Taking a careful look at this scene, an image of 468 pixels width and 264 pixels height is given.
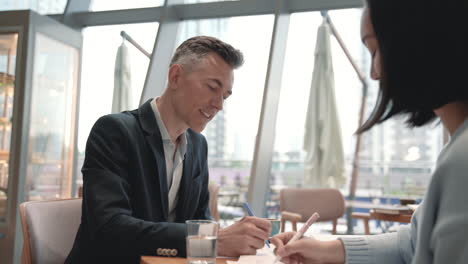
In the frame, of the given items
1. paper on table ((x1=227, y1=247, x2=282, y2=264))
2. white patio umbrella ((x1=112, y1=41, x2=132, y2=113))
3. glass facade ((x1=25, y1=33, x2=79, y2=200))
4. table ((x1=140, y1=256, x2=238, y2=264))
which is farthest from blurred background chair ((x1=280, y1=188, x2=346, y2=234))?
table ((x1=140, y1=256, x2=238, y2=264))

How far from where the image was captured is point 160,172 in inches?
60.8

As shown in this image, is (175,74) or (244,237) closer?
(244,237)

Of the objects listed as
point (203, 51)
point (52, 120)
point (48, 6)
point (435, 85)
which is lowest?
point (435, 85)

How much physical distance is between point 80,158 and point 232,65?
148 inches

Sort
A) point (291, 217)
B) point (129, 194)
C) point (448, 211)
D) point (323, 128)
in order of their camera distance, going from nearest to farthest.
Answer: point (448, 211)
point (129, 194)
point (291, 217)
point (323, 128)

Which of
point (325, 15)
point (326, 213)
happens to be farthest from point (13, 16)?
point (326, 213)

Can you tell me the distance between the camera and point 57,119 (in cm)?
455

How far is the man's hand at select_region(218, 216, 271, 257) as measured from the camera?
Answer: 121cm

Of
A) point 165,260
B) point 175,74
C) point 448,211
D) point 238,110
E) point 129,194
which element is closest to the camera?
point 448,211

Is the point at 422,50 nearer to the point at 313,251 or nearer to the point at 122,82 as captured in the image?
the point at 313,251

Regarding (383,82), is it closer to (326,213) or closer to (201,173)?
(201,173)

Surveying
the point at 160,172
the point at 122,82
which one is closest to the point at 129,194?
the point at 160,172

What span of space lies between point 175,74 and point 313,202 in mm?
2743

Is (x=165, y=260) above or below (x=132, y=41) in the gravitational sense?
below
